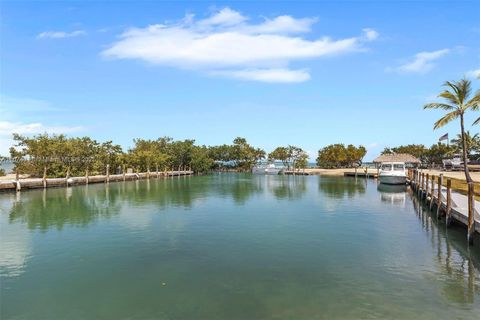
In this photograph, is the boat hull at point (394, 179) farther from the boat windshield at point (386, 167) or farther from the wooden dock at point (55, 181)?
the wooden dock at point (55, 181)

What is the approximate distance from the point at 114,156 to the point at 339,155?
7176 cm

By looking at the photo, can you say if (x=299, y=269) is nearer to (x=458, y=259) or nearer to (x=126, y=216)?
(x=458, y=259)

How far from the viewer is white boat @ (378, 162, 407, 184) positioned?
5466 centimetres

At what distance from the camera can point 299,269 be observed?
1380cm

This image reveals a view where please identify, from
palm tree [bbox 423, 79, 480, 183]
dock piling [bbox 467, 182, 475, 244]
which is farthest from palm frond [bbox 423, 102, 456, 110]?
dock piling [bbox 467, 182, 475, 244]

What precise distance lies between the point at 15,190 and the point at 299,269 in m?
41.4

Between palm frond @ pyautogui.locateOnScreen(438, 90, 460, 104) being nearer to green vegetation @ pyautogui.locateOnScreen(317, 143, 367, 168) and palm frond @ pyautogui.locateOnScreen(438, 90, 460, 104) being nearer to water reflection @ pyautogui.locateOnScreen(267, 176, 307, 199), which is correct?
water reflection @ pyautogui.locateOnScreen(267, 176, 307, 199)

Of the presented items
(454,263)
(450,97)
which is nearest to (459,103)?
(450,97)

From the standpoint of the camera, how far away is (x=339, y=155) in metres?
119

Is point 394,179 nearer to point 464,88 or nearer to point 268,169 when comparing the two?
point 464,88

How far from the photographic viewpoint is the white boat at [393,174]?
54656mm

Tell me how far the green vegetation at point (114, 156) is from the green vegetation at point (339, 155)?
20.6 m

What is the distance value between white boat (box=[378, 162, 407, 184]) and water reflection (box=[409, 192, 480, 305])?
32248 millimetres

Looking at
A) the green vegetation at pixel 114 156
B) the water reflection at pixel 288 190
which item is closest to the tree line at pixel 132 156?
the green vegetation at pixel 114 156
